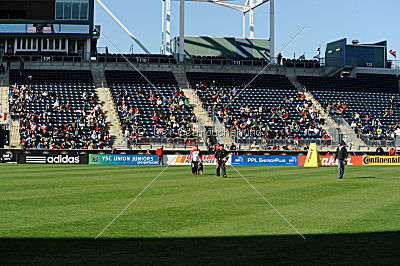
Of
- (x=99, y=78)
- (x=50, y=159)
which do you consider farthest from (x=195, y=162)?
(x=99, y=78)

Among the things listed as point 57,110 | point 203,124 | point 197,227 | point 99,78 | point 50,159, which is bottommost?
point 50,159

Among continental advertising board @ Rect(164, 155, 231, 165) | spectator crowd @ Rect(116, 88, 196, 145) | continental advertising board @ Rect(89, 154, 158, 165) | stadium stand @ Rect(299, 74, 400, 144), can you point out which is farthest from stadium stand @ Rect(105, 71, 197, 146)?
stadium stand @ Rect(299, 74, 400, 144)

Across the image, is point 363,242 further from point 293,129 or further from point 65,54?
point 65,54

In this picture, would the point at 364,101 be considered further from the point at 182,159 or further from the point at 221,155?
the point at 221,155

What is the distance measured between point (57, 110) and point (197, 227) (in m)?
46.6

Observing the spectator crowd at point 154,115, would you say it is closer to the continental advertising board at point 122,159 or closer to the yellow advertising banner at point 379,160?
the continental advertising board at point 122,159

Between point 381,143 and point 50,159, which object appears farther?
point 381,143

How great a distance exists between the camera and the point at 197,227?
1231 cm

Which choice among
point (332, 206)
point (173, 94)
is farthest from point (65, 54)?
point (332, 206)

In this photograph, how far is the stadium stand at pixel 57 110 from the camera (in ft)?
168

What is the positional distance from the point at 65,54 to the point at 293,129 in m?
28.2

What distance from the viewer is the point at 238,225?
12656mm

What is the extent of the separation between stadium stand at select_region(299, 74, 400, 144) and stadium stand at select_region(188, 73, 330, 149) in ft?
9.36

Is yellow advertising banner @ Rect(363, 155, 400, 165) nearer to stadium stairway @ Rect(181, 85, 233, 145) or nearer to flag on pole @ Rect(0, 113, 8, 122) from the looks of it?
stadium stairway @ Rect(181, 85, 233, 145)
